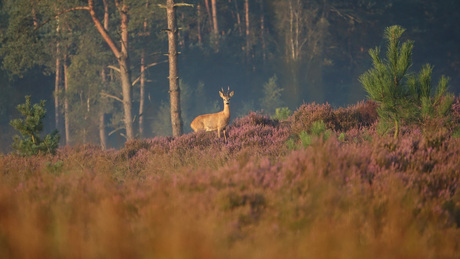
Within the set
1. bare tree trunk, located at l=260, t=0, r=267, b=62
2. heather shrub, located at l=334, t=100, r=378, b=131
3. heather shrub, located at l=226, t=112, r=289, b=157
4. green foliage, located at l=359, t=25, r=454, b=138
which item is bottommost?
heather shrub, located at l=226, t=112, r=289, b=157

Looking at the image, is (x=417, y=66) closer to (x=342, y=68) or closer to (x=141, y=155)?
(x=342, y=68)

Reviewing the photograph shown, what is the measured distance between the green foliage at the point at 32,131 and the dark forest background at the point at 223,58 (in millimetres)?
17288

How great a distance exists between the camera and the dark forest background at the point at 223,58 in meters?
30.6

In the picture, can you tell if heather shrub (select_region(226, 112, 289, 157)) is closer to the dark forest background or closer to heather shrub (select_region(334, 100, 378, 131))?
heather shrub (select_region(334, 100, 378, 131))

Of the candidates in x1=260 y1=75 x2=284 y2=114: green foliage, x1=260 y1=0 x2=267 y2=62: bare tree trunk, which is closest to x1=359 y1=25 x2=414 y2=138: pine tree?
x1=260 y1=75 x2=284 y2=114: green foliage

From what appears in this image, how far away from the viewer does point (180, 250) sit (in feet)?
11.4

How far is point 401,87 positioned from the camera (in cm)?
Answer: 895

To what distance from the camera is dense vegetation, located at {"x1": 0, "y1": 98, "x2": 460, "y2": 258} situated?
3.73 m

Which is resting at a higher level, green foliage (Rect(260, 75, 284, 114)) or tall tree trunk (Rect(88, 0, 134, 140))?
tall tree trunk (Rect(88, 0, 134, 140))

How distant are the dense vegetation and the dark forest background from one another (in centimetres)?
2317

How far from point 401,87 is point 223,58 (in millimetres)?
39258

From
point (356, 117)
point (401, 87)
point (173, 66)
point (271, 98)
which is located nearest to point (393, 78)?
point (401, 87)

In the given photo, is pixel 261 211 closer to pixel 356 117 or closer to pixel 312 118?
pixel 312 118

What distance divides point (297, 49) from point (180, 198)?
38.8m
